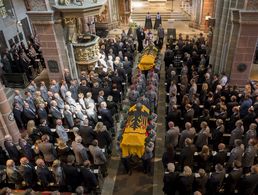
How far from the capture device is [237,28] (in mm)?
10000

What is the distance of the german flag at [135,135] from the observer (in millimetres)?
7574

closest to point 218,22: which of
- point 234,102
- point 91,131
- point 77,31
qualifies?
point 234,102

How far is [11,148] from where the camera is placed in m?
7.64

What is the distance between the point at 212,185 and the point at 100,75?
6489 mm

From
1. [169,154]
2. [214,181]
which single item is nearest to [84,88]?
[169,154]

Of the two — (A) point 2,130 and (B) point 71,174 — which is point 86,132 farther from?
(A) point 2,130

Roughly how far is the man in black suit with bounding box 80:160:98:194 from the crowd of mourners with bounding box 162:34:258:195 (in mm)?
1769

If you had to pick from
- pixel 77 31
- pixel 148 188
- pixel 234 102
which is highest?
pixel 77 31

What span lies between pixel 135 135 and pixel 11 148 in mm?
3446

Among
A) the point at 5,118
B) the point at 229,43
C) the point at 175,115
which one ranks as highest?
the point at 229,43

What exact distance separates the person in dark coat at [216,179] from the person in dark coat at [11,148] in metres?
5.22

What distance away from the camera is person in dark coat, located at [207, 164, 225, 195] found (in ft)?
20.6

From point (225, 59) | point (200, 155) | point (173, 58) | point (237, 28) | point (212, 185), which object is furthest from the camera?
point (173, 58)

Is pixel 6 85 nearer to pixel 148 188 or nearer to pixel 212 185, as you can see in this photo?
pixel 148 188
